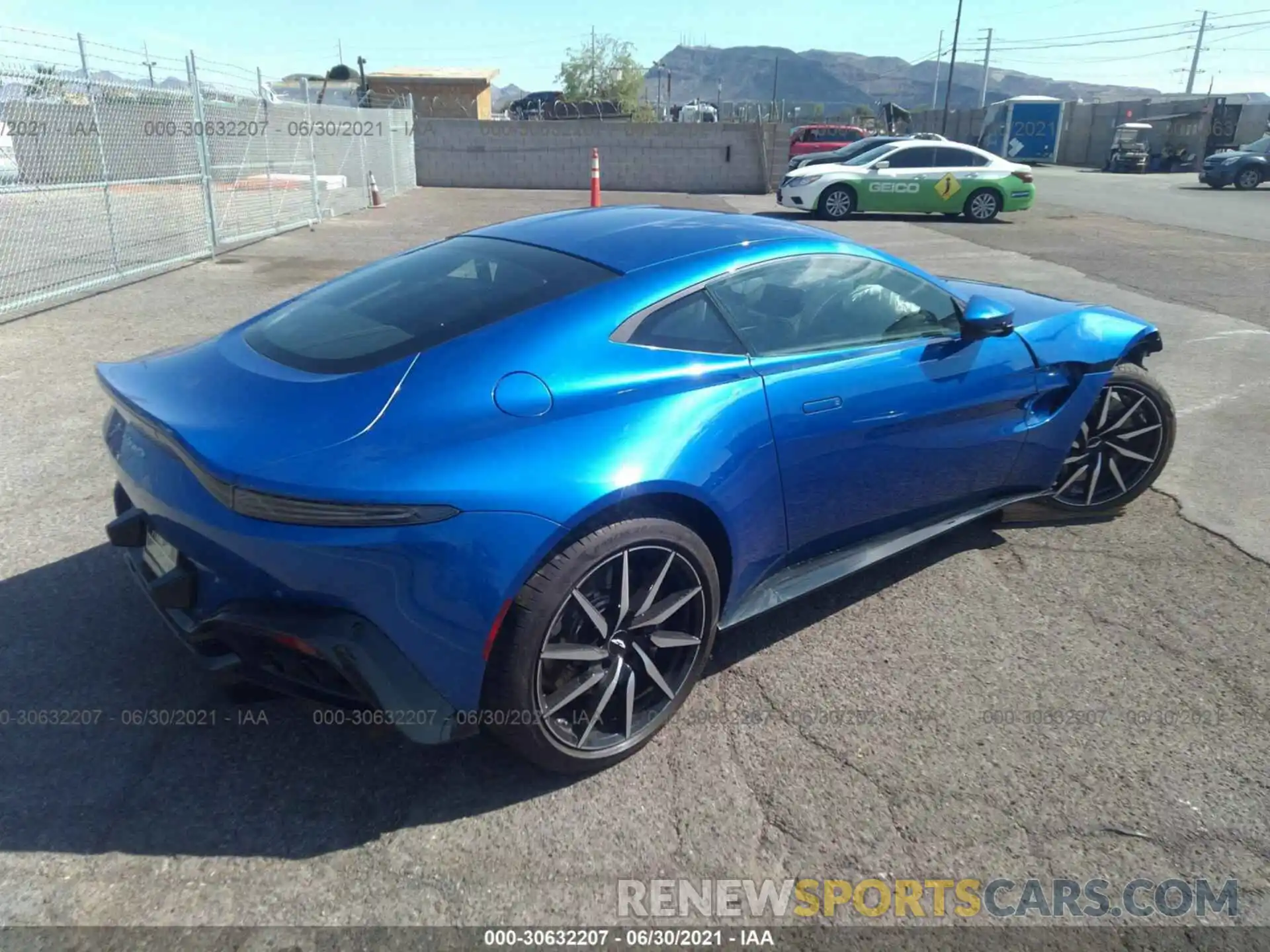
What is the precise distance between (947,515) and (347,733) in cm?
246

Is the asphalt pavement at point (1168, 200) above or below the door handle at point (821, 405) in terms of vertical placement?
below

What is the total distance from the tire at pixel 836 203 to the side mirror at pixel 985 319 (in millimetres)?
15158

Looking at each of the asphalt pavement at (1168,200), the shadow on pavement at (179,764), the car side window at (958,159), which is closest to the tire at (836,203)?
the car side window at (958,159)

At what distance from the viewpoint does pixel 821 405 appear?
2.99 m

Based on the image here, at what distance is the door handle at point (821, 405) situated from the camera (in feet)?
9.69

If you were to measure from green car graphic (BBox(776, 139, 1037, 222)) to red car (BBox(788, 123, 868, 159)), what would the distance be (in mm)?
12128

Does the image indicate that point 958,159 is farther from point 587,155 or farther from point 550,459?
point 550,459

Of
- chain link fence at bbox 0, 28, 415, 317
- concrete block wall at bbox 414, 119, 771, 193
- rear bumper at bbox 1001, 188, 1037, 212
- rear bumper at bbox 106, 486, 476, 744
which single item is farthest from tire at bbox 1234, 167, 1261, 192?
rear bumper at bbox 106, 486, 476, 744

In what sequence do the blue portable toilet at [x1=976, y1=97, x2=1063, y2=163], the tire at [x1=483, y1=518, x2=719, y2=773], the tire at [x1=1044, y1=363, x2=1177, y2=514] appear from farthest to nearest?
the blue portable toilet at [x1=976, y1=97, x2=1063, y2=163], the tire at [x1=1044, y1=363, x2=1177, y2=514], the tire at [x1=483, y1=518, x2=719, y2=773]

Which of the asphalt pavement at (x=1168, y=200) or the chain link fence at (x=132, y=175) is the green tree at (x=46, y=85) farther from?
the asphalt pavement at (x=1168, y=200)

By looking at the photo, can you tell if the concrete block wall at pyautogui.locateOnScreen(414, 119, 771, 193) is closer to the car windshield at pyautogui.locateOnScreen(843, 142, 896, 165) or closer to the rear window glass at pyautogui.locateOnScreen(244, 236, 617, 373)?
the car windshield at pyautogui.locateOnScreen(843, 142, 896, 165)

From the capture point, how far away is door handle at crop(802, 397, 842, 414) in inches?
116

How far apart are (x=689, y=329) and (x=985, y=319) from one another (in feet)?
4.49

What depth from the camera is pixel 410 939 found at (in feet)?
6.72
